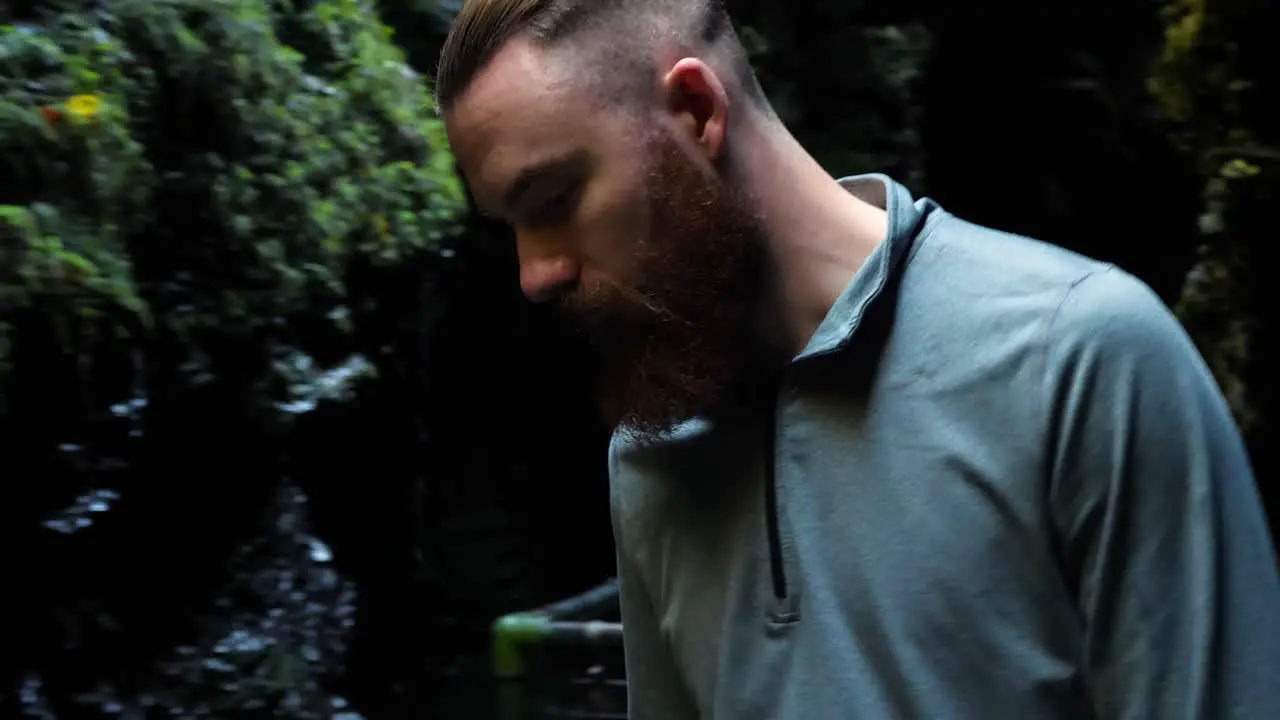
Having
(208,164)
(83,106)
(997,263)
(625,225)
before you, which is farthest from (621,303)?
(208,164)

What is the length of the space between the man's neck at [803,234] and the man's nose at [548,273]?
0.20m

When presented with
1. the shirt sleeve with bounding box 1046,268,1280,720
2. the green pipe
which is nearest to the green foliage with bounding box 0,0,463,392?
the green pipe

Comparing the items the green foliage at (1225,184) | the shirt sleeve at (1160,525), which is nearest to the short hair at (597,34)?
the shirt sleeve at (1160,525)

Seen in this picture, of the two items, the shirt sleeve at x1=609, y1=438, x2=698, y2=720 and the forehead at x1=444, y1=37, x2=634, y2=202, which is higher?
the forehead at x1=444, y1=37, x2=634, y2=202

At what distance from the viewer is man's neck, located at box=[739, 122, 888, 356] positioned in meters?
1.37

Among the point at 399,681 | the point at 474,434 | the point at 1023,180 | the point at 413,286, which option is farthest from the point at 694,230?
the point at 1023,180

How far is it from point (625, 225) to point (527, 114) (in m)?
0.14

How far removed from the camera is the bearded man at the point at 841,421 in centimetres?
112

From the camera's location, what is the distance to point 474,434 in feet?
25.9

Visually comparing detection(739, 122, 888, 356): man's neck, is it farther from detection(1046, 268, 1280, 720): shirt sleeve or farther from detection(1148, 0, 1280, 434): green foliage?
detection(1148, 0, 1280, 434): green foliage

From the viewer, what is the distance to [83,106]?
2789mm

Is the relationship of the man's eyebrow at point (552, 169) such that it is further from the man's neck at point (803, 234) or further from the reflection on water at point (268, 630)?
the reflection on water at point (268, 630)

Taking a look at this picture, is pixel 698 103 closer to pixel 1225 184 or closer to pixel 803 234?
pixel 803 234

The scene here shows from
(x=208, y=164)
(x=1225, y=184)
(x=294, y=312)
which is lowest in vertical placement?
(x=294, y=312)
